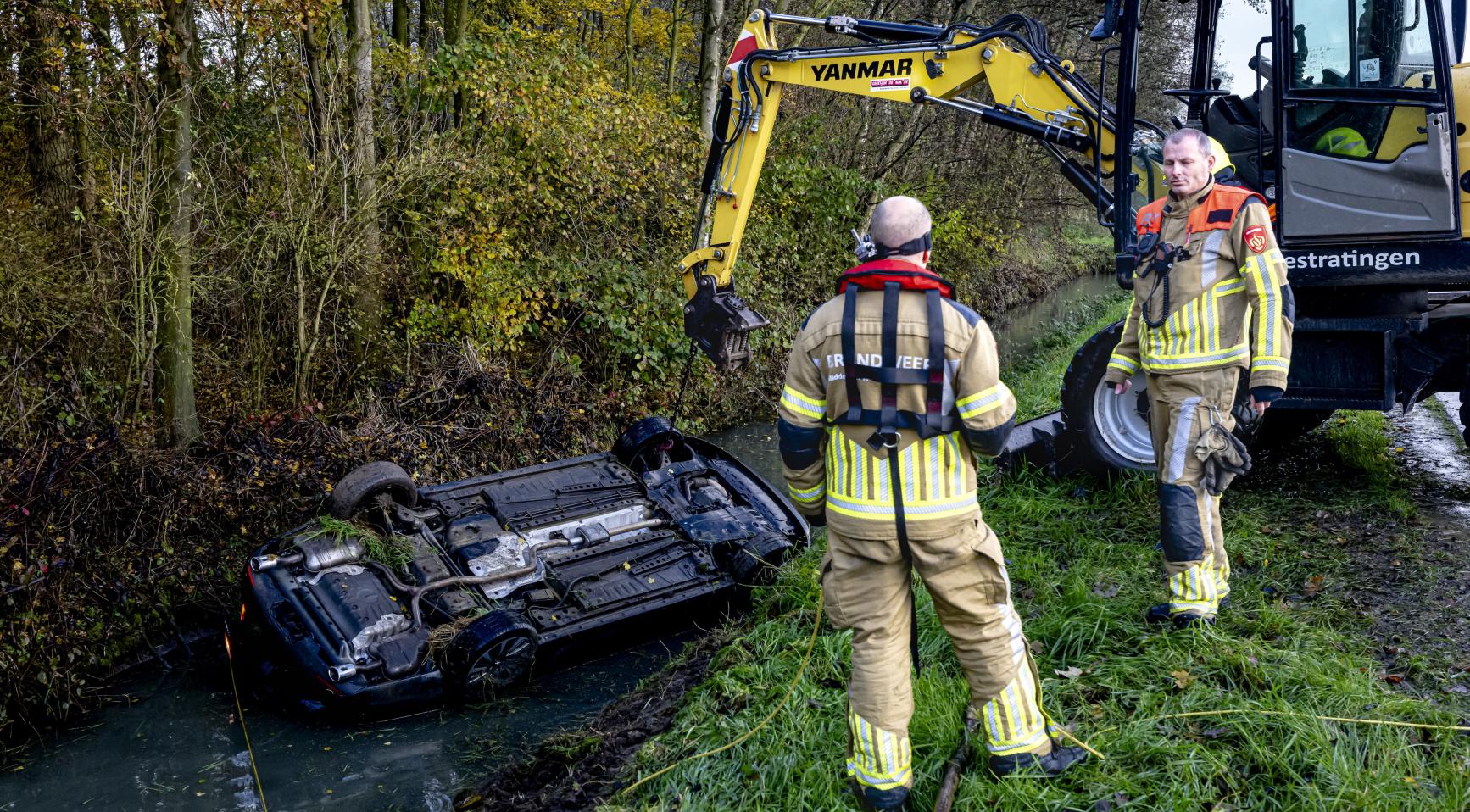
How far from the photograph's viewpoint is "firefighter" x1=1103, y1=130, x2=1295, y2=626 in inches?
172

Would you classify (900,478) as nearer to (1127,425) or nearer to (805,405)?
(805,405)

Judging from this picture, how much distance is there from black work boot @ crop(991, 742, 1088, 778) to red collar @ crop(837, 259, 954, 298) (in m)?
1.59

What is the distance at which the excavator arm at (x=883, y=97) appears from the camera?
646 cm

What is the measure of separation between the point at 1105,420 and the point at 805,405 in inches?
150

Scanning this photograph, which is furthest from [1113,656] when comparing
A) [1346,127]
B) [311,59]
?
[311,59]

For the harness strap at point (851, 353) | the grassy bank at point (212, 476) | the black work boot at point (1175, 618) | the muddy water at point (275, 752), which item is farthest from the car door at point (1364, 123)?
the grassy bank at point (212, 476)

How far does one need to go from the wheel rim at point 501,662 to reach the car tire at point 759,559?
140 cm

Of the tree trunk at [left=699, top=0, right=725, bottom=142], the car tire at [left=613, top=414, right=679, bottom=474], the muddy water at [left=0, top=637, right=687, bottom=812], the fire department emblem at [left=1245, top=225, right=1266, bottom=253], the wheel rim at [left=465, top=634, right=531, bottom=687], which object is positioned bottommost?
the muddy water at [left=0, top=637, right=687, bottom=812]

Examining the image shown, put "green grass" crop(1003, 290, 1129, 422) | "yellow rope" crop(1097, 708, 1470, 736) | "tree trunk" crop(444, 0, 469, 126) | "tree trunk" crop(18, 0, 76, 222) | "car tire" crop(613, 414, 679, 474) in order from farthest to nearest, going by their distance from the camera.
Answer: "green grass" crop(1003, 290, 1129, 422) < "tree trunk" crop(444, 0, 469, 126) < "car tire" crop(613, 414, 679, 474) < "tree trunk" crop(18, 0, 76, 222) < "yellow rope" crop(1097, 708, 1470, 736)

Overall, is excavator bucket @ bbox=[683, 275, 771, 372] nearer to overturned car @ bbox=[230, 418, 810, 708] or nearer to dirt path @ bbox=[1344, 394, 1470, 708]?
overturned car @ bbox=[230, 418, 810, 708]

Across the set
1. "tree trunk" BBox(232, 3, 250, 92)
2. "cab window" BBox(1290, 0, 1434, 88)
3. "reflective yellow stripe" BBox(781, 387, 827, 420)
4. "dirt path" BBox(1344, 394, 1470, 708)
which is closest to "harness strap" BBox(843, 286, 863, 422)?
"reflective yellow stripe" BBox(781, 387, 827, 420)

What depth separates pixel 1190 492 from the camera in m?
4.47

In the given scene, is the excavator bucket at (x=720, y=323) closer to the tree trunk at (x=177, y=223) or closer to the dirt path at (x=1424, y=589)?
the tree trunk at (x=177, y=223)

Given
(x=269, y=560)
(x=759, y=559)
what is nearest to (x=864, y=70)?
(x=759, y=559)
